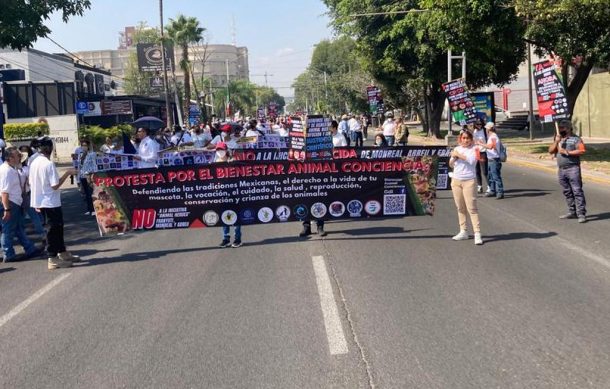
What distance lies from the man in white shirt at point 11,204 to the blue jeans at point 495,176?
9.36 metres

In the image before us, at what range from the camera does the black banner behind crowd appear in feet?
32.4

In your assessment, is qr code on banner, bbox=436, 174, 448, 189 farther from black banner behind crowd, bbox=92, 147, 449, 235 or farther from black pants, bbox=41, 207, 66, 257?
black pants, bbox=41, 207, 66, 257

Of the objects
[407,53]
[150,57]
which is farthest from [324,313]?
[150,57]

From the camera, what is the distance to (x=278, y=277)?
7.93 m

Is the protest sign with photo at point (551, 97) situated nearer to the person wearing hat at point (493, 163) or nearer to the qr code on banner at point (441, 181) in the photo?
the person wearing hat at point (493, 163)

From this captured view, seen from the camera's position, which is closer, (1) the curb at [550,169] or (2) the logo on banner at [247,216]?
(2) the logo on banner at [247,216]

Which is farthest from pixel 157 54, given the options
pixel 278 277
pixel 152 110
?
pixel 278 277

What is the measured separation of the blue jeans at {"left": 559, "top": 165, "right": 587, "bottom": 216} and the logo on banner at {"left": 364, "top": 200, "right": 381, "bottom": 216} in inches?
141

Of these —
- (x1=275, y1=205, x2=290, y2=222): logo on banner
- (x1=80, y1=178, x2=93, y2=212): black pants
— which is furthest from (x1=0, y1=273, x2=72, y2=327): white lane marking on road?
(x1=80, y1=178, x2=93, y2=212): black pants

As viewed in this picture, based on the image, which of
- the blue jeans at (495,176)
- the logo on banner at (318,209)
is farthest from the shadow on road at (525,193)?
the logo on banner at (318,209)

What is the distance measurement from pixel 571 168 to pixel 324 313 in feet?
22.3

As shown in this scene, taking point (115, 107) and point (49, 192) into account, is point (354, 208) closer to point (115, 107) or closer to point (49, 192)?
point (49, 192)

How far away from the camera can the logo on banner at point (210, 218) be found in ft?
32.8

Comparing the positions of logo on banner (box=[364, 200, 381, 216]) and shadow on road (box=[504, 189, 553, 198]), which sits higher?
logo on banner (box=[364, 200, 381, 216])
